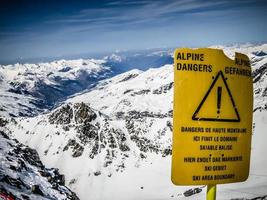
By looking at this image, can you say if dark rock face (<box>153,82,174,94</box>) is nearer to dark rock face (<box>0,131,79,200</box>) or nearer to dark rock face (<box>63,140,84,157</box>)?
dark rock face (<box>63,140,84,157</box>)

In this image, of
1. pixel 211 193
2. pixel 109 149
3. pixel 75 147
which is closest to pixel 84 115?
pixel 75 147

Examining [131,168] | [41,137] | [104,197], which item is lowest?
[104,197]

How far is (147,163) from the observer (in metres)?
100

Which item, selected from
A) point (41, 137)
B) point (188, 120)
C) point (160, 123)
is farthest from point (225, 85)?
point (41, 137)

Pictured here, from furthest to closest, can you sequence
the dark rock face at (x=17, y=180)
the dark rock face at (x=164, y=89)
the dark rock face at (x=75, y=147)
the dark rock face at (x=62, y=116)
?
the dark rock face at (x=164, y=89) → the dark rock face at (x=62, y=116) → the dark rock face at (x=75, y=147) → the dark rock face at (x=17, y=180)

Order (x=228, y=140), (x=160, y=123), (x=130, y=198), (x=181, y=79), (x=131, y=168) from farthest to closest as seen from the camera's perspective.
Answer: (x=160, y=123)
(x=131, y=168)
(x=130, y=198)
(x=228, y=140)
(x=181, y=79)

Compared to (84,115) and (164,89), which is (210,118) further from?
(164,89)

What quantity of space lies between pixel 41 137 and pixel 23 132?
1319 centimetres

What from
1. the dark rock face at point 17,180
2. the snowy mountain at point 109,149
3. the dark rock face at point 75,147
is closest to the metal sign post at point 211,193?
the dark rock face at point 17,180

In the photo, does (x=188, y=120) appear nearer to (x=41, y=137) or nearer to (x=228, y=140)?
(x=228, y=140)

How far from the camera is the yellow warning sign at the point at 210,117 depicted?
3.30m

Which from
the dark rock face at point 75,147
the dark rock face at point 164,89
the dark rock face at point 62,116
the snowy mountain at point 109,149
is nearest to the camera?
the snowy mountain at point 109,149

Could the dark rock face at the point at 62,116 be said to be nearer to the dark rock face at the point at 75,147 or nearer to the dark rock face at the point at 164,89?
the dark rock face at the point at 75,147

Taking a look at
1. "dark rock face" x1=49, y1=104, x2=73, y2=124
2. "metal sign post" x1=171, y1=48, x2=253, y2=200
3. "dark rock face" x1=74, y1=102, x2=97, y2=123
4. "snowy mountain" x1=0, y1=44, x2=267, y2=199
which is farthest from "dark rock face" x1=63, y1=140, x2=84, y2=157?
"metal sign post" x1=171, y1=48, x2=253, y2=200
